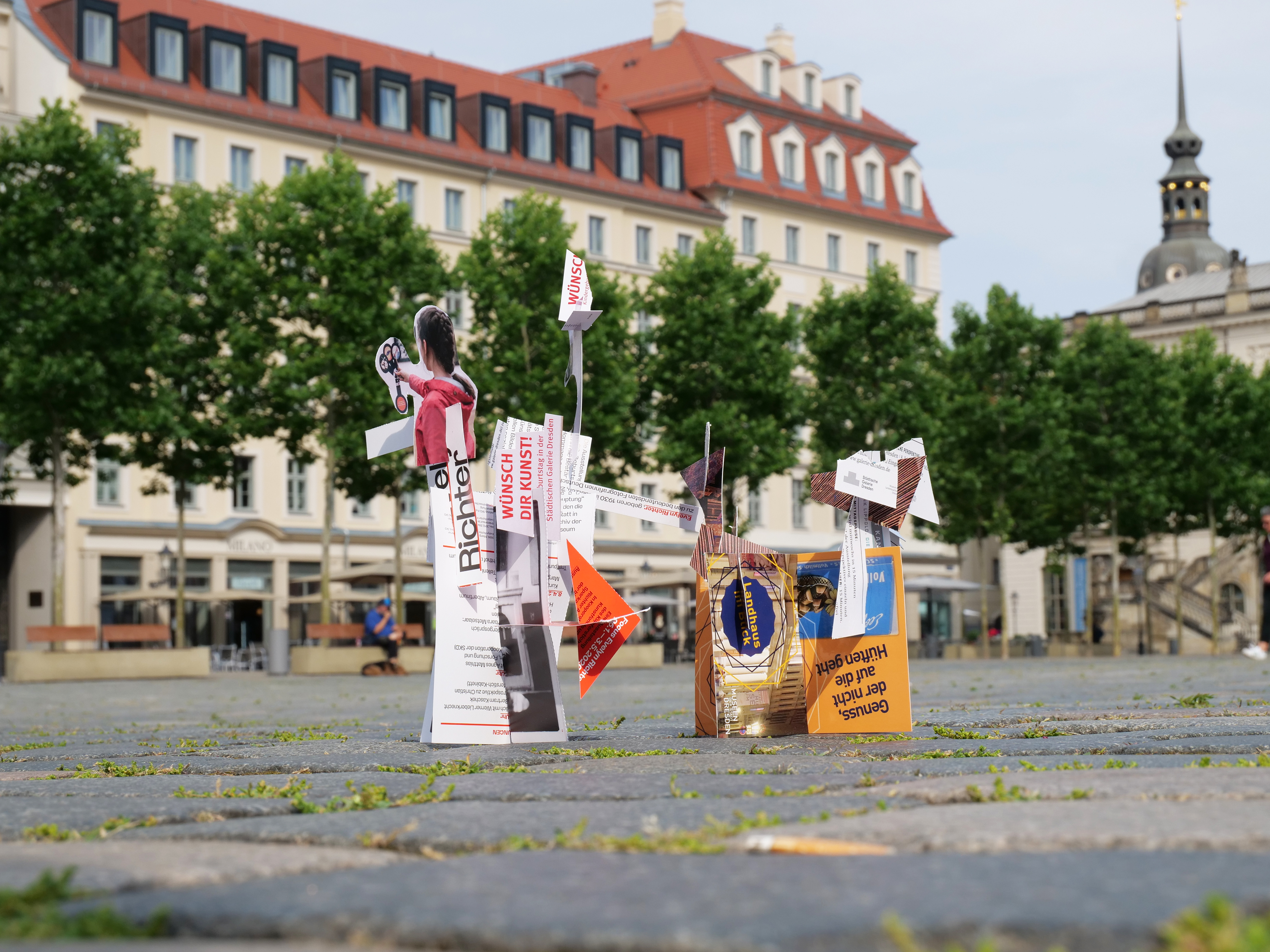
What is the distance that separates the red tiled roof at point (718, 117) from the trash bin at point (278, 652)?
113ft

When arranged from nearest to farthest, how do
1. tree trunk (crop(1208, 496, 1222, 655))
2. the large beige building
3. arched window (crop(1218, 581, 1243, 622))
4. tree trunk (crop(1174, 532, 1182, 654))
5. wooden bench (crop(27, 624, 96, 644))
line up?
wooden bench (crop(27, 624, 96, 644)) → the large beige building → tree trunk (crop(1208, 496, 1222, 655)) → tree trunk (crop(1174, 532, 1182, 654)) → arched window (crop(1218, 581, 1243, 622))

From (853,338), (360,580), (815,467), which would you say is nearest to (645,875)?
(360,580)

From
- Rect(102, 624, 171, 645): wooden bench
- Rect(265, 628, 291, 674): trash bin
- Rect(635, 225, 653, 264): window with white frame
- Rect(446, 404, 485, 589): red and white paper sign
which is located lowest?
Rect(265, 628, 291, 674): trash bin

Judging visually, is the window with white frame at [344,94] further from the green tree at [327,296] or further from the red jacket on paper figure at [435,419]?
the red jacket on paper figure at [435,419]

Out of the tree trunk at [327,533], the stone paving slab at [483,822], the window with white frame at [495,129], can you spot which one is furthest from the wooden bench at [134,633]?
the stone paving slab at [483,822]

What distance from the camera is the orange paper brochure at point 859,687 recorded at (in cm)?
893

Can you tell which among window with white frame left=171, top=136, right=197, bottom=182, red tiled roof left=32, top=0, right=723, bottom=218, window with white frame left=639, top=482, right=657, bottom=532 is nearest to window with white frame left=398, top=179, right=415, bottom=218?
red tiled roof left=32, top=0, right=723, bottom=218

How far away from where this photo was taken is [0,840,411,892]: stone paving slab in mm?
3719

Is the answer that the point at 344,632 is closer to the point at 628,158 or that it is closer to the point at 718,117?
the point at 628,158

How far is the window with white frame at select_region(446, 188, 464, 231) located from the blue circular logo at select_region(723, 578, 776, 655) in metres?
50.3

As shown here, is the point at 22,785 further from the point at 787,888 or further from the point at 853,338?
the point at 853,338

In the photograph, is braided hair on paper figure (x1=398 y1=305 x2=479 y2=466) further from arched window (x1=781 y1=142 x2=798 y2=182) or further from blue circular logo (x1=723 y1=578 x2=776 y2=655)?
arched window (x1=781 y1=142 x2=798 y2=182)

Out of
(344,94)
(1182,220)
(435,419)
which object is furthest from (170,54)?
(1182,220)

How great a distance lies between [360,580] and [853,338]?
14.7 metres
